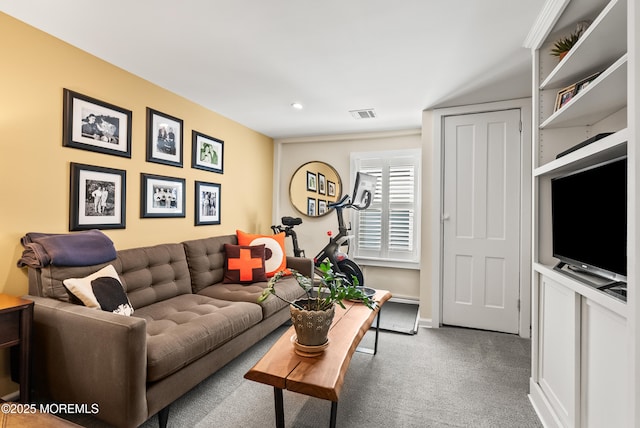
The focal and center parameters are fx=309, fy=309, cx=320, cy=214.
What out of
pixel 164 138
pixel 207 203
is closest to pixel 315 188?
pixel 207 203

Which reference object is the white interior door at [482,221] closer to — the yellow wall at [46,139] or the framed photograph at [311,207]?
the framed photograph at [311,207]

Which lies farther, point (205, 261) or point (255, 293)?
point (205, 261)

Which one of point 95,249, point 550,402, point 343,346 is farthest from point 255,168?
point 550,402

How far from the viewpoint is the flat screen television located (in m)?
1.21

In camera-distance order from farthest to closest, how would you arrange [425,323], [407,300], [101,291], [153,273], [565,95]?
[407,300], [425,323], [153,273], [101,291], [565,95]

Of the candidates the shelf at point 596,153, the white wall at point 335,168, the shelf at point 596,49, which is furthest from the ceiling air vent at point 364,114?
the shelf at point 596,153

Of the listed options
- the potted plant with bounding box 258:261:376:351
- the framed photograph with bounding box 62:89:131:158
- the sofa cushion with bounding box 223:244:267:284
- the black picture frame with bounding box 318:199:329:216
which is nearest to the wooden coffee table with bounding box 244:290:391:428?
the potted plant with bounding box 258:261:376:351

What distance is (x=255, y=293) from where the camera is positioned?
8.95ft

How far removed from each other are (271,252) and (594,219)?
8.81 ft

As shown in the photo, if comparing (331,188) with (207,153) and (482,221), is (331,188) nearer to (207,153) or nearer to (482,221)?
(207,153)

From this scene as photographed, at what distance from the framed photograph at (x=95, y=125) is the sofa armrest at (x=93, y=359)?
3.88 ft

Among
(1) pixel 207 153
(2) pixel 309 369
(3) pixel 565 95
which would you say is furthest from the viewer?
(1) pixel 207 153

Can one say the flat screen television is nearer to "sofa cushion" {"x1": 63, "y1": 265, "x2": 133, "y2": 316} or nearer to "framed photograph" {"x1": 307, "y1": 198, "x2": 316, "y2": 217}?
"sofa cushion" {"x1": 63, "y1": 265, "x2": 133, "y2": 316}

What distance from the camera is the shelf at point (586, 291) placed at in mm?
1149
